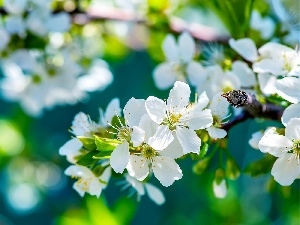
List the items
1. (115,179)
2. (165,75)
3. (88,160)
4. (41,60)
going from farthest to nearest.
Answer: (115,179) < (41,60) < (165,75) < (88,160)

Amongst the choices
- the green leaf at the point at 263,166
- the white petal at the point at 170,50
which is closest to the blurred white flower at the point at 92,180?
the green leaf at the point at 263,166

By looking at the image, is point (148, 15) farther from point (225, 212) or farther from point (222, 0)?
point (225, 212)

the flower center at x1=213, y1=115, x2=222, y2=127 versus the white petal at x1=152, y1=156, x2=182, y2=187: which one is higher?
the flower center at x1=213, y1=115, x2=222, y2=127

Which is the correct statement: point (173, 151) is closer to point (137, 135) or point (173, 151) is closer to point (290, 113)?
point (137, 135)

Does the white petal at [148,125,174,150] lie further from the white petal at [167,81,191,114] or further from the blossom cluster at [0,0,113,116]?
the blossom cluster at [0,0,113,116]

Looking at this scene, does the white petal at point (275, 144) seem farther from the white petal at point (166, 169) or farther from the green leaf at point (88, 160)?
the green leaf at point (88, 160)

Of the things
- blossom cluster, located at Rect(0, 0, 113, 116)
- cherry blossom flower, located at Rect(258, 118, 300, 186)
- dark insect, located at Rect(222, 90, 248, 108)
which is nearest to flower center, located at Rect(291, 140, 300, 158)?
cherry blossom flower, located at Rect(258, 118, 300, 186)

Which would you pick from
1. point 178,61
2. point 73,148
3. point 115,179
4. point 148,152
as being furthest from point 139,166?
point 115,179
